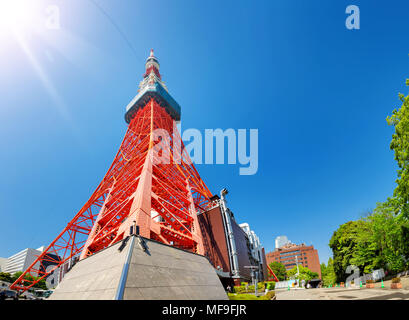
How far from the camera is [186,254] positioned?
29.4ft

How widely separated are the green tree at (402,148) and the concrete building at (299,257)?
94323 millimetres

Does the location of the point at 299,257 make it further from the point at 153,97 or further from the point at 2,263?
the point at 2,263

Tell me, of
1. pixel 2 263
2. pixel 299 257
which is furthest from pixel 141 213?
pixel 2 263

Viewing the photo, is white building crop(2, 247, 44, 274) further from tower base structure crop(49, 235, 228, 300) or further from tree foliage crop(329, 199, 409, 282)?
tree foliage crop(329, 199, 409, 282)

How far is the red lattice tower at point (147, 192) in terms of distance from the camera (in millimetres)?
10859

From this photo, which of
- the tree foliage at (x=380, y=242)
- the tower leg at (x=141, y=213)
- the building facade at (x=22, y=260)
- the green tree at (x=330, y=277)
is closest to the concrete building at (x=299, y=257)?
the green tree at (x=330, y=277)

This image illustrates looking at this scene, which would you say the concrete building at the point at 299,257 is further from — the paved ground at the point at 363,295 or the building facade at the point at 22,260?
the building facade at the point at 22,260

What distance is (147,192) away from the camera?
11.1m

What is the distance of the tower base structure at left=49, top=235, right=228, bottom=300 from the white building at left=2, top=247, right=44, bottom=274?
114 m

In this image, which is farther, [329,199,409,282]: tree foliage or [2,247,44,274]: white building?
[2,247,44,274]: white building

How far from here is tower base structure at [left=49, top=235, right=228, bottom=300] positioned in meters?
5.38

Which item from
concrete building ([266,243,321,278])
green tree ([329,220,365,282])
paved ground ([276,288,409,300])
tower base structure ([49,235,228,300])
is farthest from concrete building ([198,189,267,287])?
concrete building ([266,243,321,278])
